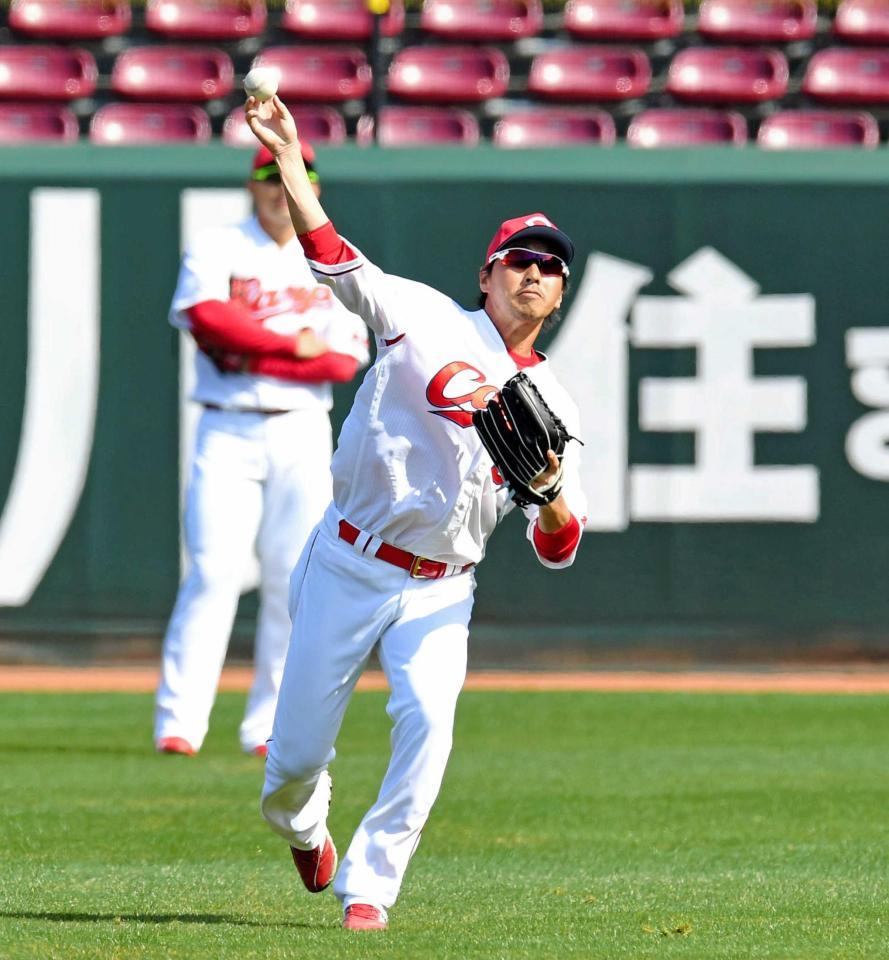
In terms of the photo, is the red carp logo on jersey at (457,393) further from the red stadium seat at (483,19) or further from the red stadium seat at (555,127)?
the red stadium seat at (483,19)

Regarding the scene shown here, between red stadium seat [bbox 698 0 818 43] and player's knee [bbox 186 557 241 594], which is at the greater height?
red stadium seat [bbox 698 0 818 43]

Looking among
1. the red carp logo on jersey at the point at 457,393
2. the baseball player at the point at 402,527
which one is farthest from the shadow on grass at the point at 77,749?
the red carp logo on jersey at the point at 457,393

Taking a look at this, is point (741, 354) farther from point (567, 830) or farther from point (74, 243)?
point (567, 830)

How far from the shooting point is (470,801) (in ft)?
21.4

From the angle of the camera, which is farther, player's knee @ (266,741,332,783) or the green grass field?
player's knee @ (266,741,332,783)

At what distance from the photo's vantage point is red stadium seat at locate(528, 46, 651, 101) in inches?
519

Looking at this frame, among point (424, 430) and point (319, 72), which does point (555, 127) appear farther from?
point (424, 430)

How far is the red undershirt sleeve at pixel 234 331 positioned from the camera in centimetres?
711

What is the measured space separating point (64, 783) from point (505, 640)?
425 centimetres

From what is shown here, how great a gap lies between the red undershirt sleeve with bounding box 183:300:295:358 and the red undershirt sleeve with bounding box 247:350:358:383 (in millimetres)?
39

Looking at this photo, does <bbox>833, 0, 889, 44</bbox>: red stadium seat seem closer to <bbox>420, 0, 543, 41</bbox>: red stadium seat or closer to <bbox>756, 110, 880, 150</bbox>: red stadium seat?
<bbox>756, 110, 880, 150</bbox>: red stadium seat

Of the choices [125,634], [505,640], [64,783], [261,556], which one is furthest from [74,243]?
[64,783]

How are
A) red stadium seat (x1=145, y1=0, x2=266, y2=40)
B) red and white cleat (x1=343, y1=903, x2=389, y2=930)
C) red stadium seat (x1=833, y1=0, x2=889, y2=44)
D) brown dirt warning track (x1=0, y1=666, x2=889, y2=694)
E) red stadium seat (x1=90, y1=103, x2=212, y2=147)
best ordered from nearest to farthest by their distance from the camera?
1. red and white cleat (x1=343, y1=903, x2=389, y2=930)
2. brown dirt warning track (x1=0, y1=666, x2=889, y2=694)
3. red stadium seat (x1=90, y1=103, x2=212, y2=147)
4. red stadium seat (x1=145, y1=0, x2=266, y2=40)
5. red stadium seat (x1=833, y1=0, x2=889, y2=44)

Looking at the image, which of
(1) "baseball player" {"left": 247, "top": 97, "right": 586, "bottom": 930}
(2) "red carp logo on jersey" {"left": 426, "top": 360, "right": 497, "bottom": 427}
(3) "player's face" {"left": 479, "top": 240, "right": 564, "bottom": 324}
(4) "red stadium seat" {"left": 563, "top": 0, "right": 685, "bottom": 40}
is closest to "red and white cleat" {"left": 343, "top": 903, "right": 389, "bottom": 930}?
(1) "baseball player" {"left": 247, "top": 97, "right": 586, "bottom": 930}
